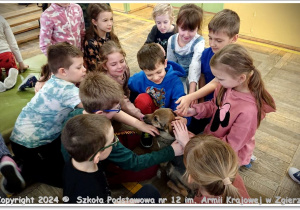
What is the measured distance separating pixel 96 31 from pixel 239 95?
2121 millimetres

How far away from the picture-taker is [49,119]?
202cm

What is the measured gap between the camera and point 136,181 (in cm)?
212

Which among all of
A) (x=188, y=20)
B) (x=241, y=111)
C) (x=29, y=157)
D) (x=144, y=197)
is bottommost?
(x=29, y=157)

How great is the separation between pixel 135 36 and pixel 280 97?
131 inches

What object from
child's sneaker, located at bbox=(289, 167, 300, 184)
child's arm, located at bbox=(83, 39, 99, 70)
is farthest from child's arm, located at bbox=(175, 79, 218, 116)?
child's arm, located at bbox=(83, 39, 99, 70)

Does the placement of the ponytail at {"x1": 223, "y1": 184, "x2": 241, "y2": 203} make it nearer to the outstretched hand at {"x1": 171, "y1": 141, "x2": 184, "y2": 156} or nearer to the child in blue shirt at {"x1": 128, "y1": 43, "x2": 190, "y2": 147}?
the outstretched hand at {"x1": 171, "y1": 141, "x2": 184, "y2": 156}

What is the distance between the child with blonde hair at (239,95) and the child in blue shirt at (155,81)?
2.01ft

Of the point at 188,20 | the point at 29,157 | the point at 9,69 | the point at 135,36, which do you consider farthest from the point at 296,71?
the point at 9,69

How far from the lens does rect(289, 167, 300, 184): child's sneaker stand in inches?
82.5

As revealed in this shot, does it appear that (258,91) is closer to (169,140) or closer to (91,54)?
(169,140)

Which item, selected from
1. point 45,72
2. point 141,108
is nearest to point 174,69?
point 141,108

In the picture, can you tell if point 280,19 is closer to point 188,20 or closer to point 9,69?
point 188,20

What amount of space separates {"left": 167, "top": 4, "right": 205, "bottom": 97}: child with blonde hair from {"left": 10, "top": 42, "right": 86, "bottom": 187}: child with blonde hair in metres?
1.18

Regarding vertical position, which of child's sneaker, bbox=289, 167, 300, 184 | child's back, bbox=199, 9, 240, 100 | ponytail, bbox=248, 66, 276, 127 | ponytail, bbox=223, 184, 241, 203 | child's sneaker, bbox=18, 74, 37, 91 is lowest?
child's sneaker, bbox=289, 167, 300, 184
